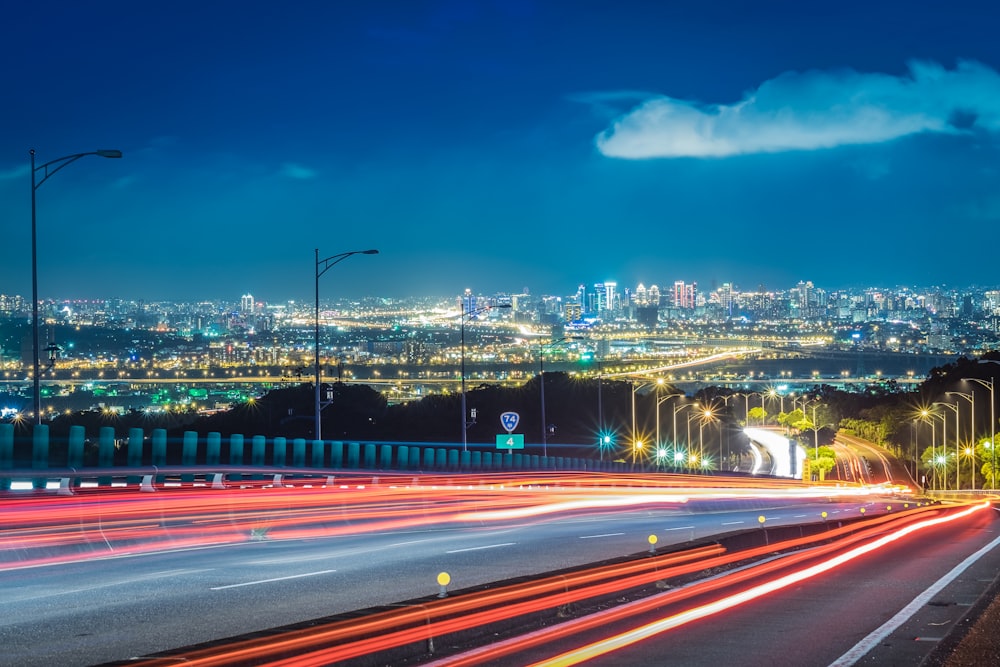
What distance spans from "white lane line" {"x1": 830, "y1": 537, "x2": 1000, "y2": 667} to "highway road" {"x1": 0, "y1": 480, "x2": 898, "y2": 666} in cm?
529

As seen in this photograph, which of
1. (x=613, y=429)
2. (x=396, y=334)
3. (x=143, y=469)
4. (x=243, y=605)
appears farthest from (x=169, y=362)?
(x=243, y=605)

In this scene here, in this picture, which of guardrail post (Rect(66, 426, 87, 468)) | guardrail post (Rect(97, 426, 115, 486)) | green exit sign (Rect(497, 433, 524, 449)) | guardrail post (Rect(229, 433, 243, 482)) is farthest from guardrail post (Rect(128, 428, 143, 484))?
green exit sign (Rect(497, 433, 524, 449))

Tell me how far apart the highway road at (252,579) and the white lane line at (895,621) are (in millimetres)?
5289

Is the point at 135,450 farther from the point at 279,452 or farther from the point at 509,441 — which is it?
the point at 509,441

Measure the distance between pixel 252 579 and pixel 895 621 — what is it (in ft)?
27.8

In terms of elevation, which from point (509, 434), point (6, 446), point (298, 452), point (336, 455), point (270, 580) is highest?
point (509, 434)

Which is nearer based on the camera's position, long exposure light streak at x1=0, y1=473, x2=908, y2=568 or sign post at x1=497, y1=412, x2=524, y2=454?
long exposure light streak at x1=0, y1=473, x2=908, y2=568

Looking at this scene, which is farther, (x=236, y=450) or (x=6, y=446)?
(x=236, y=450)

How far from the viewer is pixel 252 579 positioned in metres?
17.5

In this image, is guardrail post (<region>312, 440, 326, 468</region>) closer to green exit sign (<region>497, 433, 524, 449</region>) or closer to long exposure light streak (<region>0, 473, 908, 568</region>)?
long exposure light streak (<region>0, 473, 908, 568</region>)

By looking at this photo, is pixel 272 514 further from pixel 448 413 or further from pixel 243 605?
pixel 448 413

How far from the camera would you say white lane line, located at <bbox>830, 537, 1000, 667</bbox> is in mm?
11623

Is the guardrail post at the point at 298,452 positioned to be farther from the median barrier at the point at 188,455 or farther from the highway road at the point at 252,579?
the highway road at the point at 252,579

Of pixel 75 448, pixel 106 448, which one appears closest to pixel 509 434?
pixel 106 448
